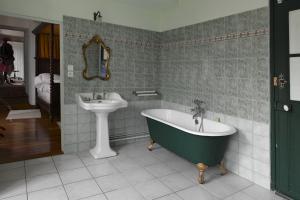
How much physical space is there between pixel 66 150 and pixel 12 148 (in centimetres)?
98

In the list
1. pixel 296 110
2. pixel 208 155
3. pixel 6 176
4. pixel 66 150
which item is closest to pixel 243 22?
pixel 296 110

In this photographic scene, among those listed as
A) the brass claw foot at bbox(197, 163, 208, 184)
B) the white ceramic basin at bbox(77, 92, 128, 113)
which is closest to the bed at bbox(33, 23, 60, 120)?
the white ceramic basin at bbox(77, 92, 128, 113)

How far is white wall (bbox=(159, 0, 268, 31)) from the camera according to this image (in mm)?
2836

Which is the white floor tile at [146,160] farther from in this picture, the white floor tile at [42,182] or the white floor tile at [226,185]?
the white floor tile at [42,182]

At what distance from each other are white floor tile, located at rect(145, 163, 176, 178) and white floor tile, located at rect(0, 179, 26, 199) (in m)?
1.47

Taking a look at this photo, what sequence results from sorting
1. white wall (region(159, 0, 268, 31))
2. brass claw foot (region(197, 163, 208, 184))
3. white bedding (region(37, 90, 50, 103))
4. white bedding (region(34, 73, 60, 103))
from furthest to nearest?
1. white bedding (region(34, 73, 60, 103))
2. white bedding (region(37, 90, 50, 103))
3. white wall (region(159, 0, 268, 31))
4. brass claw foot (region(197, 163, 208, 184))

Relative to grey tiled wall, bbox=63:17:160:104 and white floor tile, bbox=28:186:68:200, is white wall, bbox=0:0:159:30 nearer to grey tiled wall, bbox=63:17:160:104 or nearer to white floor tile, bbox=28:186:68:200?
grey tiled wall, bbox=63:17:160:104

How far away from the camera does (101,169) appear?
3.08 metres

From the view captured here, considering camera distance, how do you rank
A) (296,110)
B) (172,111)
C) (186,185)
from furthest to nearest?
(172,111)
(186,185)
(296,110)

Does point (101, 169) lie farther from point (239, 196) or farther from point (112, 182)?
point (239, 196)

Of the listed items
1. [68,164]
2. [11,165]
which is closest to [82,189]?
[68,164]

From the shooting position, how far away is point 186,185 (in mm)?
2672

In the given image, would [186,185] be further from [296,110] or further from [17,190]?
[17,190]

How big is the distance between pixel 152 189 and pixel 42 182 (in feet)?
4.18
